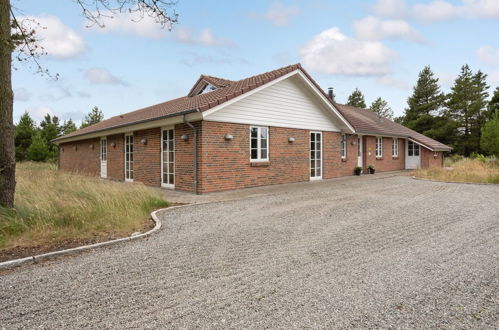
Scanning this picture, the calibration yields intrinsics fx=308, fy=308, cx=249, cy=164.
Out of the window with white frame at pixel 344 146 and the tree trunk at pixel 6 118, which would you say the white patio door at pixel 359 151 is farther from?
the tree trunk at pixel 6 118

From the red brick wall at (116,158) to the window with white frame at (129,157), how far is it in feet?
1.16

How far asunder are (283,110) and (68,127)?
119ft

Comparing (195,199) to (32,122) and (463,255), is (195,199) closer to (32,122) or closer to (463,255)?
(463,255)

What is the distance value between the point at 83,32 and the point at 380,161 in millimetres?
18590

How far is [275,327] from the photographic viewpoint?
2383mm

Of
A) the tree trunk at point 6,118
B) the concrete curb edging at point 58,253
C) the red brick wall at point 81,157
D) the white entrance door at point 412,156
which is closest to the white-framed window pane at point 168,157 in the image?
the tree trunk at point 6,118

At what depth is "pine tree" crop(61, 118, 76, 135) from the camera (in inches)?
1520

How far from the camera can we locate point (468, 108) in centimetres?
3822

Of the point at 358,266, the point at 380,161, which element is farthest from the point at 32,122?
the point at 358,266

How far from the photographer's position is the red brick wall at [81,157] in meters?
17.6

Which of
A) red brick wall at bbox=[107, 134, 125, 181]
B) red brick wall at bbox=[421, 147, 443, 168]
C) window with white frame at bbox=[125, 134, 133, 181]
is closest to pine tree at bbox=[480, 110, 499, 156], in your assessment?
red brick wall at bbox=[421, 147, 443, 168]

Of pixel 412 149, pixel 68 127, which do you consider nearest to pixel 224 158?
pixel 412 149

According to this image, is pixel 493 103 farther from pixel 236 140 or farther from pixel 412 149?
pixel 236 140

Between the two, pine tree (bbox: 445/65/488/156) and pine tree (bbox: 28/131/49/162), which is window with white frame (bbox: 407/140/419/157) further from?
pine tree (bbox: 28/131/49/162)
